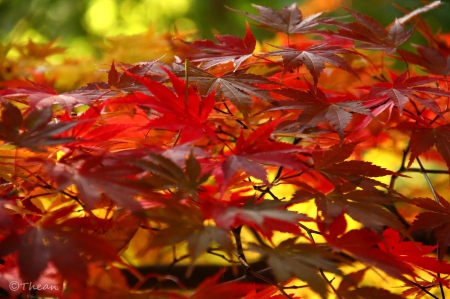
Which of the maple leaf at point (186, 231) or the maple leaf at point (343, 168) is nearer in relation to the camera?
the maple leaf at point (186, 231)

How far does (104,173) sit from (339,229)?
0.93 ft

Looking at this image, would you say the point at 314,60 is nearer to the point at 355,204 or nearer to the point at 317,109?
the point at 317,109

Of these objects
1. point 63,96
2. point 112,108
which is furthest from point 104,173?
point 112,108

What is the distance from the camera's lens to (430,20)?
235 centimetres

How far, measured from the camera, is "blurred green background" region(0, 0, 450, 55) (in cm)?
268

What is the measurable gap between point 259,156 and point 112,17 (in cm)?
258

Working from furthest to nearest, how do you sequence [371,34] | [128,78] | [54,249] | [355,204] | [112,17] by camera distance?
[112,17]
[371,34]
[128,78]
[355,204]
[54,249]

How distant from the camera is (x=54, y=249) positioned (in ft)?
1.35

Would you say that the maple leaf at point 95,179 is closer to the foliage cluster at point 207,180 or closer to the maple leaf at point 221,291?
the foliage cluster at point 207,180

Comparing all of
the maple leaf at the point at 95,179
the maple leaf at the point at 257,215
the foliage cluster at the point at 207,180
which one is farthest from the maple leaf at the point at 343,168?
the maple leaf at the point at 95,179

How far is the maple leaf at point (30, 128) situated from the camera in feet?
1.52

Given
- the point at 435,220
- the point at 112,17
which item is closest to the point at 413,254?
the point at 435,220

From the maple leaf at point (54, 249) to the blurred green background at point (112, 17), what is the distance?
2.28m

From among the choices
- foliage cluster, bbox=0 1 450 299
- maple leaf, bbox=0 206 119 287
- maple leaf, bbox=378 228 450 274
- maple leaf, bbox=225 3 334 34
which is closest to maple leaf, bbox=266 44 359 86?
foliage cluster, bbox=0 1 450 299
